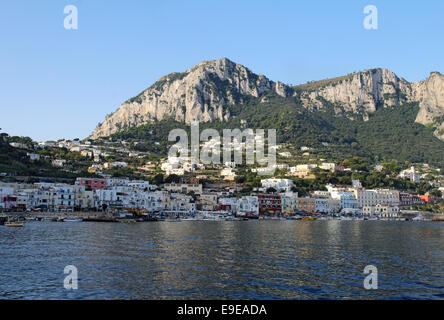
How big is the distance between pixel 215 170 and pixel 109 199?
6623 centimetres

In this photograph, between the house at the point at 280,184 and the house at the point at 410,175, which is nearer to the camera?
the house at the point at 280,184

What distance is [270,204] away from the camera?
401 feet

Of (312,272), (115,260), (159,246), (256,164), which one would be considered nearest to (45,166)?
(256,164)

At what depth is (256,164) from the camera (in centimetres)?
16762

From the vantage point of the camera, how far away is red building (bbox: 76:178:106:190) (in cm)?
10304

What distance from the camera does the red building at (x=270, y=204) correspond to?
395 feet

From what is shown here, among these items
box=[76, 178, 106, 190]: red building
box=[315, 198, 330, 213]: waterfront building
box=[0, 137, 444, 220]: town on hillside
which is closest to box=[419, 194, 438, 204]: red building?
box=[0, 137, 444, 220]: town on hillside

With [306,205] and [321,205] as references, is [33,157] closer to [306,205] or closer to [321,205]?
[306,205]

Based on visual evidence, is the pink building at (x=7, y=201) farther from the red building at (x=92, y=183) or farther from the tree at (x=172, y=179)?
the tree at (x=172, y=179)

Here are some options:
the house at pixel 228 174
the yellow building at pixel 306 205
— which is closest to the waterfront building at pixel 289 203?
the yellow building at pixel 306 205

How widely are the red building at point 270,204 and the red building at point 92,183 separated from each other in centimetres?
4333

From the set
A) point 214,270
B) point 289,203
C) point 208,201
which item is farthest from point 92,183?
point 214,270

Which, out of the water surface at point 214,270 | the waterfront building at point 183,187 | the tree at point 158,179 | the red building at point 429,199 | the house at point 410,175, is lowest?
the water surface at point 214,270

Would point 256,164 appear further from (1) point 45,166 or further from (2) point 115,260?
(2) point 115,260
